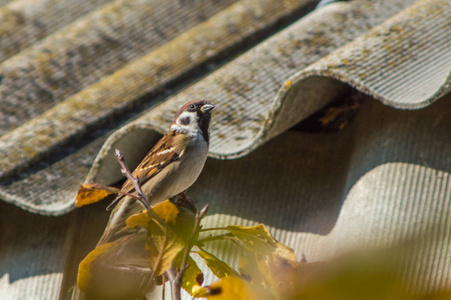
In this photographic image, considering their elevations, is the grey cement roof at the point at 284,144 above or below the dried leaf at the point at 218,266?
below

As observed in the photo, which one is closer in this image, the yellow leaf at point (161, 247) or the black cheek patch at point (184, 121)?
the yellow leaf at point (161, 247)

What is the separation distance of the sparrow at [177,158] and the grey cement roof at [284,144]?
0.09m

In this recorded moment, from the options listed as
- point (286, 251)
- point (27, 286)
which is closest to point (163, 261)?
point (286, 251)

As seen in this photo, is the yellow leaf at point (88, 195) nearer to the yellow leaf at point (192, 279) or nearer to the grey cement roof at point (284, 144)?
the yellow leaf at point (192, 279)

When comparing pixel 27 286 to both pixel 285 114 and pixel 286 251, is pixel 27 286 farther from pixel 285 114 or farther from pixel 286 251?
pixel 286 251

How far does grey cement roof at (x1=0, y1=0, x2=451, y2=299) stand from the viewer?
195cm

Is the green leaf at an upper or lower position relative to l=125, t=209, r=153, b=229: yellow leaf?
lower

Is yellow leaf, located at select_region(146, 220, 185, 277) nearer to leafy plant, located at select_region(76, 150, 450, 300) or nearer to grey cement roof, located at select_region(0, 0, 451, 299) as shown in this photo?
leafy plant, located at select_region(76, 150, 450, 300)

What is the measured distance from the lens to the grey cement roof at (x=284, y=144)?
195 cm

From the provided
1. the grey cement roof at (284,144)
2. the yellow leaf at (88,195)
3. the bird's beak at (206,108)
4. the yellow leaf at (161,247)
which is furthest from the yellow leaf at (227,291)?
the bird's beak at (206,108)

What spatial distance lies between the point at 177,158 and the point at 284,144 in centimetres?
48

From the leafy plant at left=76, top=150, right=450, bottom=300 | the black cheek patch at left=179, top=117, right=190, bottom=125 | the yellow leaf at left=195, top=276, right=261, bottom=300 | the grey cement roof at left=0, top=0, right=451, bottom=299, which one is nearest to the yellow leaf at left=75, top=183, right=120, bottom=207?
the leafy plant at left=76, top=150, right=450, bottom=300

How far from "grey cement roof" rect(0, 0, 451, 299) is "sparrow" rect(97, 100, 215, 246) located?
9cm

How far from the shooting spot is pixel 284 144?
7.63 feet
